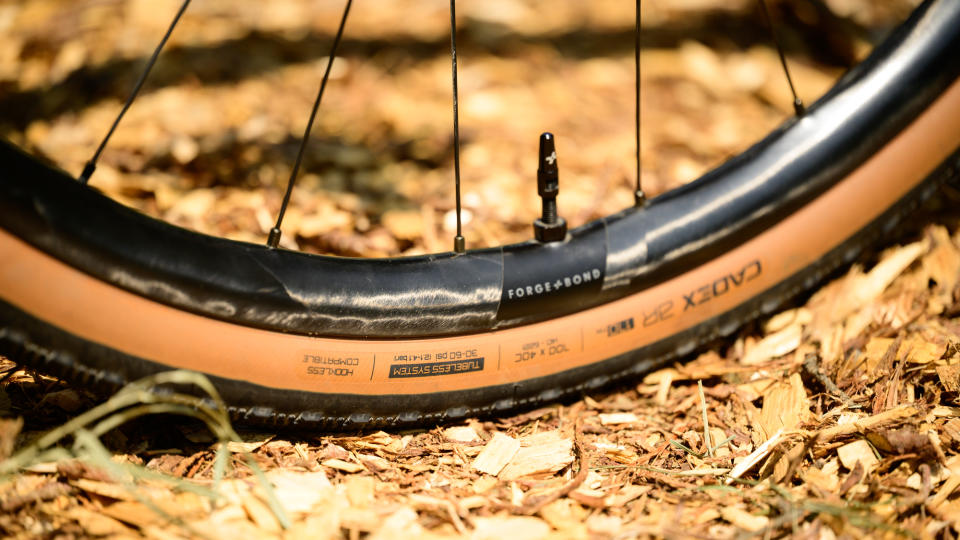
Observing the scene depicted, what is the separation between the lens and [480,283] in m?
1.25

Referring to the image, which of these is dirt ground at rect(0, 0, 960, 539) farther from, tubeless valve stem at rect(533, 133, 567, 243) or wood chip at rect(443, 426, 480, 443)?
tubeless valve stem at rect(533, 133, 567, 243)

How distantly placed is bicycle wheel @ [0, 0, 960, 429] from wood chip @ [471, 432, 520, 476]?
0.06m

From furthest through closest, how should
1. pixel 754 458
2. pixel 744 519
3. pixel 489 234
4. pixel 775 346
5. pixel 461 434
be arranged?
pixel 489 234 < pixel 775 346 < pixel 461 434 < pixel 754 458 < pixel 744 519

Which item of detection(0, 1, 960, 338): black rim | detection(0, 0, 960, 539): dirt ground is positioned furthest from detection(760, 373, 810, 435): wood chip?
detection(0, 1, 960, 338): black rim

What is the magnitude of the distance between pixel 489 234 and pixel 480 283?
22.8 inches

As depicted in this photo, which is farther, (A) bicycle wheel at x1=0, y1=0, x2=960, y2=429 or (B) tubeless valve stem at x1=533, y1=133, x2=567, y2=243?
(B) tubeless valve stem at x1=533, y1=133, x2=567, y2=243

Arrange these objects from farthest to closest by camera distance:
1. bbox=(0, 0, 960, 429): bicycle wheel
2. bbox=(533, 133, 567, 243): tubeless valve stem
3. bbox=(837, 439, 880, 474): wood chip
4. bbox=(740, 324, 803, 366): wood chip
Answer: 1. bbox=(740, 324, 803, 366): wood chip
2. bbox=(533, 133, 567, 243): tubeless valve stem
3. bbox=(837, 439, 880, 474): wood chip
4. bbox=(0, 0, 960, 429): bicycle wheel

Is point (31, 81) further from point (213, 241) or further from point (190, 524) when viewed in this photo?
point (190, 524)

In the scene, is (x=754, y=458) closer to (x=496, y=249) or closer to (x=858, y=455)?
(x=858, y=455)

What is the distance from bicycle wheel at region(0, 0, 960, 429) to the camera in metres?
1.05

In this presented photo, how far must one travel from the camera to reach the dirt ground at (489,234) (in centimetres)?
110

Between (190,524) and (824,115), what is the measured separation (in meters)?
1.32

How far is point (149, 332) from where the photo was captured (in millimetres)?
1084

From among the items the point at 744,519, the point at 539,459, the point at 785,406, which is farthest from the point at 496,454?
the point at 785,406
